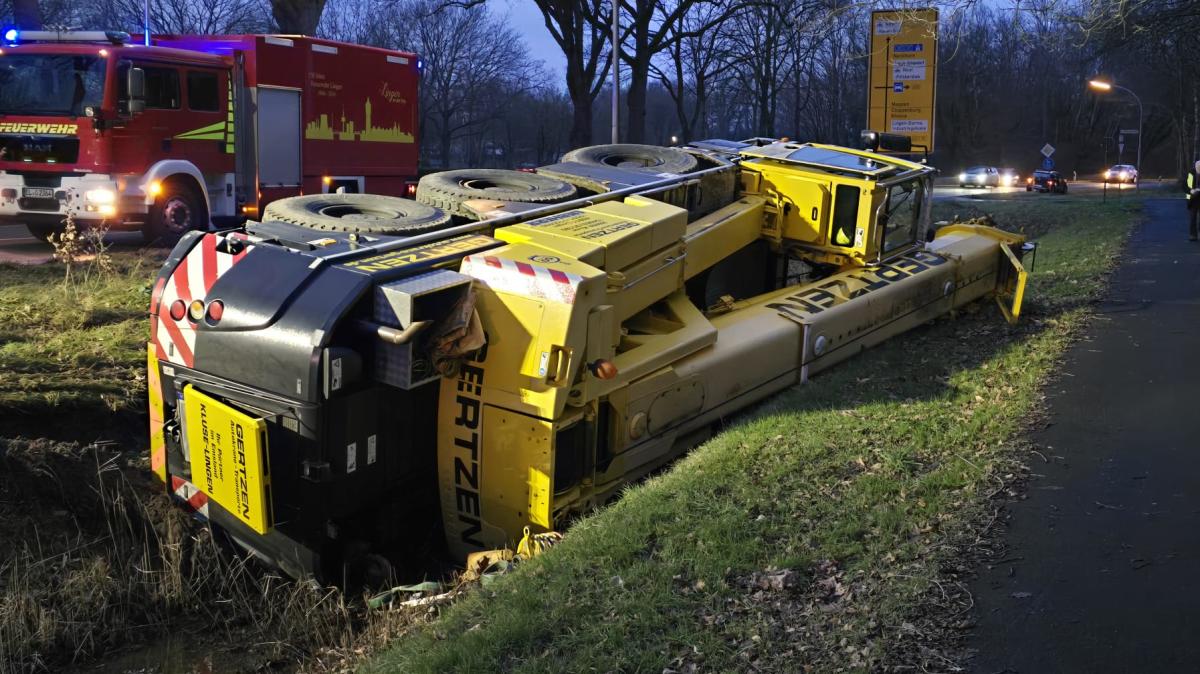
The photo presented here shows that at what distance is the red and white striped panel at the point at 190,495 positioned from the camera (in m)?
5.79

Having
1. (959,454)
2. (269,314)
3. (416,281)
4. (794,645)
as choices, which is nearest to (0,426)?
(269,314)

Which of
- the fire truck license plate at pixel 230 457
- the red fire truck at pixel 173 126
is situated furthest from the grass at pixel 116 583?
the red fire truck at pixel 173 126

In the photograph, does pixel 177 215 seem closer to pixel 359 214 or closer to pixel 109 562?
pixel 359 214

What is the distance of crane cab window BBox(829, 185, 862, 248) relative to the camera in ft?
28.5

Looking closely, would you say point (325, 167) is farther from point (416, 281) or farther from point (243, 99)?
point (416, 281)

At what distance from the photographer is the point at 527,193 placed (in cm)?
710

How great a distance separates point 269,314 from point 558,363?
145 cm

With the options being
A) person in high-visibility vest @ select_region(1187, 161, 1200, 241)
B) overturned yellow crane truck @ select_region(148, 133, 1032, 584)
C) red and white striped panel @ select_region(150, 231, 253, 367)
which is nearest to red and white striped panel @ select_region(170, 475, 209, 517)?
overturned yellow crane truck @ select_region(148, 133, 1032, 584)

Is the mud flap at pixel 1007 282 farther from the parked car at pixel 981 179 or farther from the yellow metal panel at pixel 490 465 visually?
the parked car at pixel 981 179

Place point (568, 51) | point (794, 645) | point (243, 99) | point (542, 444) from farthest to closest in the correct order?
point (568, 51) → point (243, 99) → point (542, 444) → point (794, 645)

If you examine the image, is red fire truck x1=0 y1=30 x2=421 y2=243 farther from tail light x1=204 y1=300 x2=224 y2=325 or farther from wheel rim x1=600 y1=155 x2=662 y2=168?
tail light x1=204 y1=300 x2=224 y2=325

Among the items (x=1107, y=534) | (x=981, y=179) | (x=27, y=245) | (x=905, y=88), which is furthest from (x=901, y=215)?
(x=981, y=179)

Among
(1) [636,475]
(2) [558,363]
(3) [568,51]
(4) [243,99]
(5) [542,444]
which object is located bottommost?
(1) [636,475]

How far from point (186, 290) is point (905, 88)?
18576 millimetres
